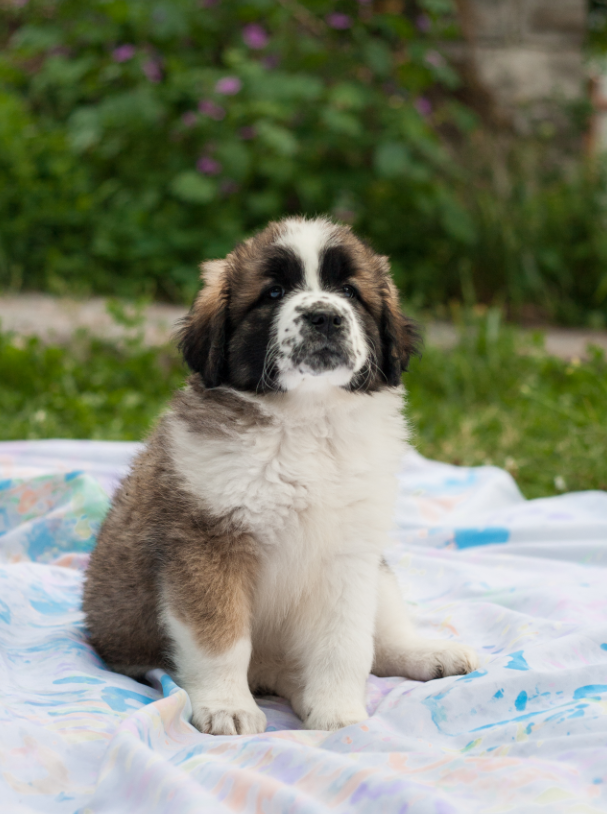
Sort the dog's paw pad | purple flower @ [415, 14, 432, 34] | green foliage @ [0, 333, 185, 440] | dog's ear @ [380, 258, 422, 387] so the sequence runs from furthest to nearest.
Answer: purple flower @ [415, 14, 432, 34], green foliage @ [0, 333, 185, 440], dog's ear @ [380, 258, 422, 387], the dog's paw pad

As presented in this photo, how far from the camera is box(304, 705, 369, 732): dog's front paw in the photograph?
2.07m

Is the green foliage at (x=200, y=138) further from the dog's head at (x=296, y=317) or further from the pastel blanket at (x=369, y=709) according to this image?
the dog's head at (x=296, y=317)

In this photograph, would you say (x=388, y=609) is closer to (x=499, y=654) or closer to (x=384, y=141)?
(x=499, y=654)

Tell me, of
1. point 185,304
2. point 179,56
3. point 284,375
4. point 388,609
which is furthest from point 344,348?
point 179,56

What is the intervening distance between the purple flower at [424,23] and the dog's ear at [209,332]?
5836mm

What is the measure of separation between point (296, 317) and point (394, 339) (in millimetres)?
398

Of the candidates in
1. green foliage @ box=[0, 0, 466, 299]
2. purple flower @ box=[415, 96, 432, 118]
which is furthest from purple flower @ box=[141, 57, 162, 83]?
purple flower @ box=[415, 96, 432, 118]

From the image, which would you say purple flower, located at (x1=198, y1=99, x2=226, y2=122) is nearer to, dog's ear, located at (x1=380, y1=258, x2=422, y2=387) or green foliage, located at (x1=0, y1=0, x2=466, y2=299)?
green foliage, located at (x1=0, y1=0, x2=466, y2=299)

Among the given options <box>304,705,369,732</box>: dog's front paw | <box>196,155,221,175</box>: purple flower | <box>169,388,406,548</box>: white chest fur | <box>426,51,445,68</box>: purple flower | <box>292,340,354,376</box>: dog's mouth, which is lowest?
<box>304,705,369,732</box>: dog's front paw

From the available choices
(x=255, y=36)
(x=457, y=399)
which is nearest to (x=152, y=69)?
(x=255, y=36)

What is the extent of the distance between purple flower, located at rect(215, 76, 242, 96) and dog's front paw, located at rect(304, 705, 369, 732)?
18.3ft

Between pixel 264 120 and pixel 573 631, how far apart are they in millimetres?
5068

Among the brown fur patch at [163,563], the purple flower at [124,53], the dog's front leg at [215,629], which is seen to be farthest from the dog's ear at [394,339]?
the purple flower at [124,53]

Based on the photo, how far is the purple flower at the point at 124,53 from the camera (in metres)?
7.09
